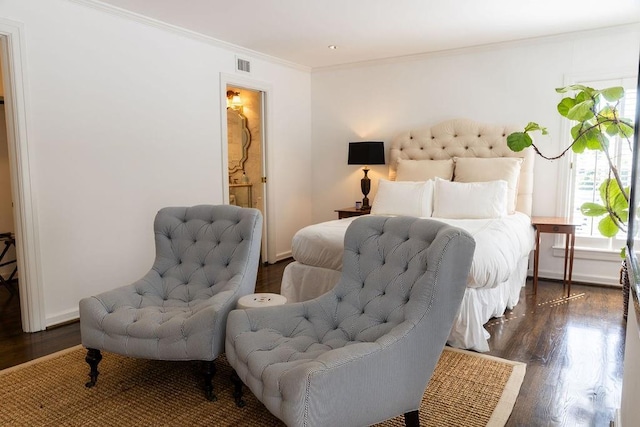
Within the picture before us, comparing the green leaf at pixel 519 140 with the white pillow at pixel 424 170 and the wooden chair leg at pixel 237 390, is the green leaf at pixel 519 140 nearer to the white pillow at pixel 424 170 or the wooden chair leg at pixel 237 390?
the white pillow at pixel 424 170

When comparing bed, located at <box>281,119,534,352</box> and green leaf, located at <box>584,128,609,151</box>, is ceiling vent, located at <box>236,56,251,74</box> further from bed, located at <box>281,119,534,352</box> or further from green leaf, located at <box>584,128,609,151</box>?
green leaf, located at <box>584,128,609,151</box>

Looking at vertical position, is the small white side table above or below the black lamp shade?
below

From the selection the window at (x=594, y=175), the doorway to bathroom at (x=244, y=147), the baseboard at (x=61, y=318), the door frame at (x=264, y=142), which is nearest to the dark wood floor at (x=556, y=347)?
the baseboard at (x=61, y=318)

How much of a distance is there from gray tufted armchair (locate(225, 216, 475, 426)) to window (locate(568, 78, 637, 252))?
3019 millimetres

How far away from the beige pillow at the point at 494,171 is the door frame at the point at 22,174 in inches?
145

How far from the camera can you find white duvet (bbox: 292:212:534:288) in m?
2.95

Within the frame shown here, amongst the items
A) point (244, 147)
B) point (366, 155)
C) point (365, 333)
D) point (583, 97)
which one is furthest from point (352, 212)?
point (365, 333)

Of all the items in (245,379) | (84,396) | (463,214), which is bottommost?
(84,396)

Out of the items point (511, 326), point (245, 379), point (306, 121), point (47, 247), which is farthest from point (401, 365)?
point (306, 121)

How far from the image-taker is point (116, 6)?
362 cm

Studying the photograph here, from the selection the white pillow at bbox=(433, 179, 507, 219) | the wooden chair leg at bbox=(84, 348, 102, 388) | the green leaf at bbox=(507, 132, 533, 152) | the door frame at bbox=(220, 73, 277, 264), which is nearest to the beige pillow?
the white pillow at bbox=(433, 179, 507, 219)

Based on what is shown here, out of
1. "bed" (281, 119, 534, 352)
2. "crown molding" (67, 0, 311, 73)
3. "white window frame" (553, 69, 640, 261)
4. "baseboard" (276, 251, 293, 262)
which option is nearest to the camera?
"bed" (281, 119, 534, 352)

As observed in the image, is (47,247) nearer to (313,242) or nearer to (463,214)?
(313,242)

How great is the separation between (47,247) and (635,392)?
3539 mm
